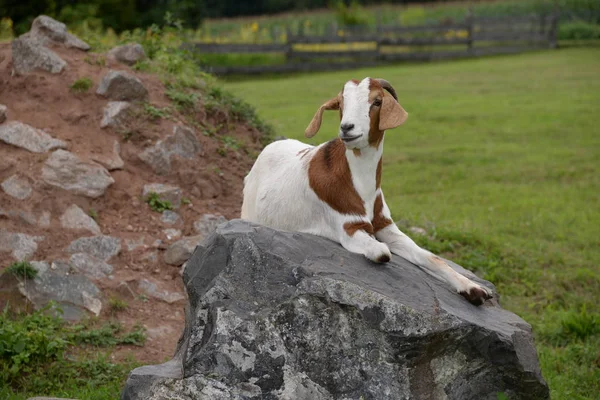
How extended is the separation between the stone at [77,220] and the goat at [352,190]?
2456 mm

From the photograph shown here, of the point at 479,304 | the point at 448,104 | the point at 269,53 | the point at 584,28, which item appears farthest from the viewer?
the point at 584,28

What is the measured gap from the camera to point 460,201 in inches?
432

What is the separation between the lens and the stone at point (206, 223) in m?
7.91

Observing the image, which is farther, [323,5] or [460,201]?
[323,5]

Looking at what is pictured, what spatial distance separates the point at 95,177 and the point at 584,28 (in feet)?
98.2

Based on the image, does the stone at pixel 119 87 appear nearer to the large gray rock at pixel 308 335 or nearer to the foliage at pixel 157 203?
the foliage at pixel 157 203

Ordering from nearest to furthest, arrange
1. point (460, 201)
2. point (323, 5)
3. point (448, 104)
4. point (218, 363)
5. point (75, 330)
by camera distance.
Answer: point (218, 363)
point (75, 330)
point (460, 201)
point (448, 104)
point (323, 5)

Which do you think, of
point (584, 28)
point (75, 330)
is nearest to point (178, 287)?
point (75, 330)

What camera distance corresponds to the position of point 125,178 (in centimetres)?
810

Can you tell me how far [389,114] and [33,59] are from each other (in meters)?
5.26

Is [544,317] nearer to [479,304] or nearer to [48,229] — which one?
[479,304]

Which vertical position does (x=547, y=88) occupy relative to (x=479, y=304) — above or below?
below

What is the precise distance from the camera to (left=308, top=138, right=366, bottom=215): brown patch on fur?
16.9 feet

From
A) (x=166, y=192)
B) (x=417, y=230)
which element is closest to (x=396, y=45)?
(x=417, y=230)
